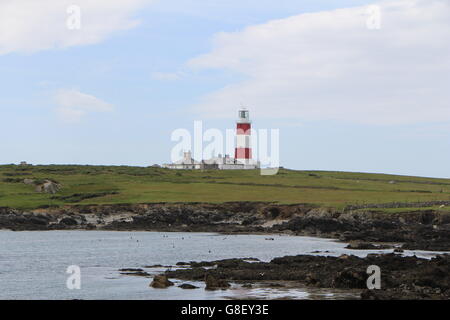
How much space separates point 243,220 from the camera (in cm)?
9844

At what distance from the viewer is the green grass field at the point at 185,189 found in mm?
106000

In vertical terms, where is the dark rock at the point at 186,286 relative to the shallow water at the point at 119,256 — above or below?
above

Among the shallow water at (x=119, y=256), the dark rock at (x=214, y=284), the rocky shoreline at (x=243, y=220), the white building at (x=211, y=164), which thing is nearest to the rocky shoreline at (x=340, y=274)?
the dark rock at (x=214, y=284)

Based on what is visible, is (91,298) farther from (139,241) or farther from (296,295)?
(139,241)

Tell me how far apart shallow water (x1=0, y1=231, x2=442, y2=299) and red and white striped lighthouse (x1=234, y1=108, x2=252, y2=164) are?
69.7 meters

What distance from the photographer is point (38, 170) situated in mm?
146500

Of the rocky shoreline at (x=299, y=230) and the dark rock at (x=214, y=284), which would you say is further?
the dark rock at (x=214, y=284)

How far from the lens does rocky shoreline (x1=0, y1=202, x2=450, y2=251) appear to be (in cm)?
7819

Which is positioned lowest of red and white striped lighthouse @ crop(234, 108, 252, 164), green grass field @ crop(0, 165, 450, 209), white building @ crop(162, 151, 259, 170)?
green grass field @ crop(0, 165, 450, 209)

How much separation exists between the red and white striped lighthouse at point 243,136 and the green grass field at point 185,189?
22.9 feet

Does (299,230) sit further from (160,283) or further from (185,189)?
(160,283)

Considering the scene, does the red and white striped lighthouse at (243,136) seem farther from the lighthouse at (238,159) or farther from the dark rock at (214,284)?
the dark rock at (214,284)

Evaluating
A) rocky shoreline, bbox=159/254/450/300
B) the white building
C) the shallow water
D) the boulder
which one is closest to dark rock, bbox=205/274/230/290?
rocky shoreline, bbox=159/254/450/300

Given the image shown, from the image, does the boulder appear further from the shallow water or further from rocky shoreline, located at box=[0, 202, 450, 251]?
rocky shoreline, located at box=[0, 202, 450, 251]
